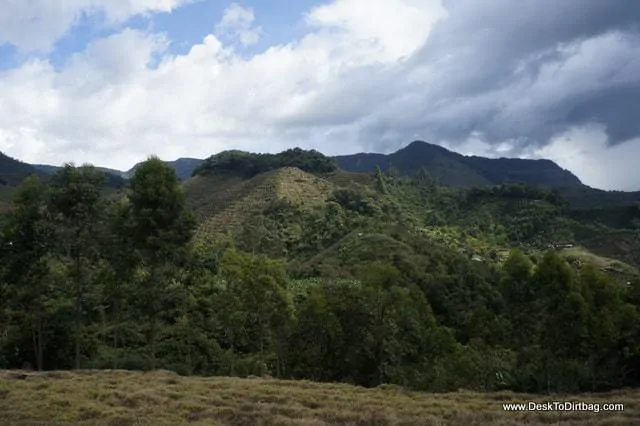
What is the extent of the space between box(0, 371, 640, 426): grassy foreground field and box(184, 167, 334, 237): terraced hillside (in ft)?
298

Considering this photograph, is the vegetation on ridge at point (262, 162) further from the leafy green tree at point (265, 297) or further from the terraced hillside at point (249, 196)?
the leafy green tree at point (265, 297)

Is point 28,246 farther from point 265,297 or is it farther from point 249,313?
point 249,313

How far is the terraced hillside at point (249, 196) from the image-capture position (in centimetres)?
11944

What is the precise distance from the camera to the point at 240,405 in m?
17.6

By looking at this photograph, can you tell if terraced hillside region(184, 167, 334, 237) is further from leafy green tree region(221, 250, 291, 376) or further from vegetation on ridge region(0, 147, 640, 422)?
leafy green tree region(221, 250, 291, 376)

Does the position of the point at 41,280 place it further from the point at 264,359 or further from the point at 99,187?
the point at 264,359

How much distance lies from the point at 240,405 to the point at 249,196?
11616 cm

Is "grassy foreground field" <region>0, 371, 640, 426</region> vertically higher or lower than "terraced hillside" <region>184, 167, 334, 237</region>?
lower

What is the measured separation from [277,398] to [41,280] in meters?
16.1

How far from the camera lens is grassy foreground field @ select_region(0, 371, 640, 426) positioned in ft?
50.4

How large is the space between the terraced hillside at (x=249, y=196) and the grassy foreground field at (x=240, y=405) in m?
90.7

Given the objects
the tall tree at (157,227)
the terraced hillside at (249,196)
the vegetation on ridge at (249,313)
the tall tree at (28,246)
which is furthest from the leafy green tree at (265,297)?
the terraced hillside at (249,196)

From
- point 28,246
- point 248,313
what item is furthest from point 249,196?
point 28,246

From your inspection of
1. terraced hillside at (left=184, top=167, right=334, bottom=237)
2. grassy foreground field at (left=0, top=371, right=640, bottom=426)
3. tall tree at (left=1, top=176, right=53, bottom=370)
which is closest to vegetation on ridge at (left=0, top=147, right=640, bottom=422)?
tall tree at (left=1, top=176, right=53, bottom=370)
